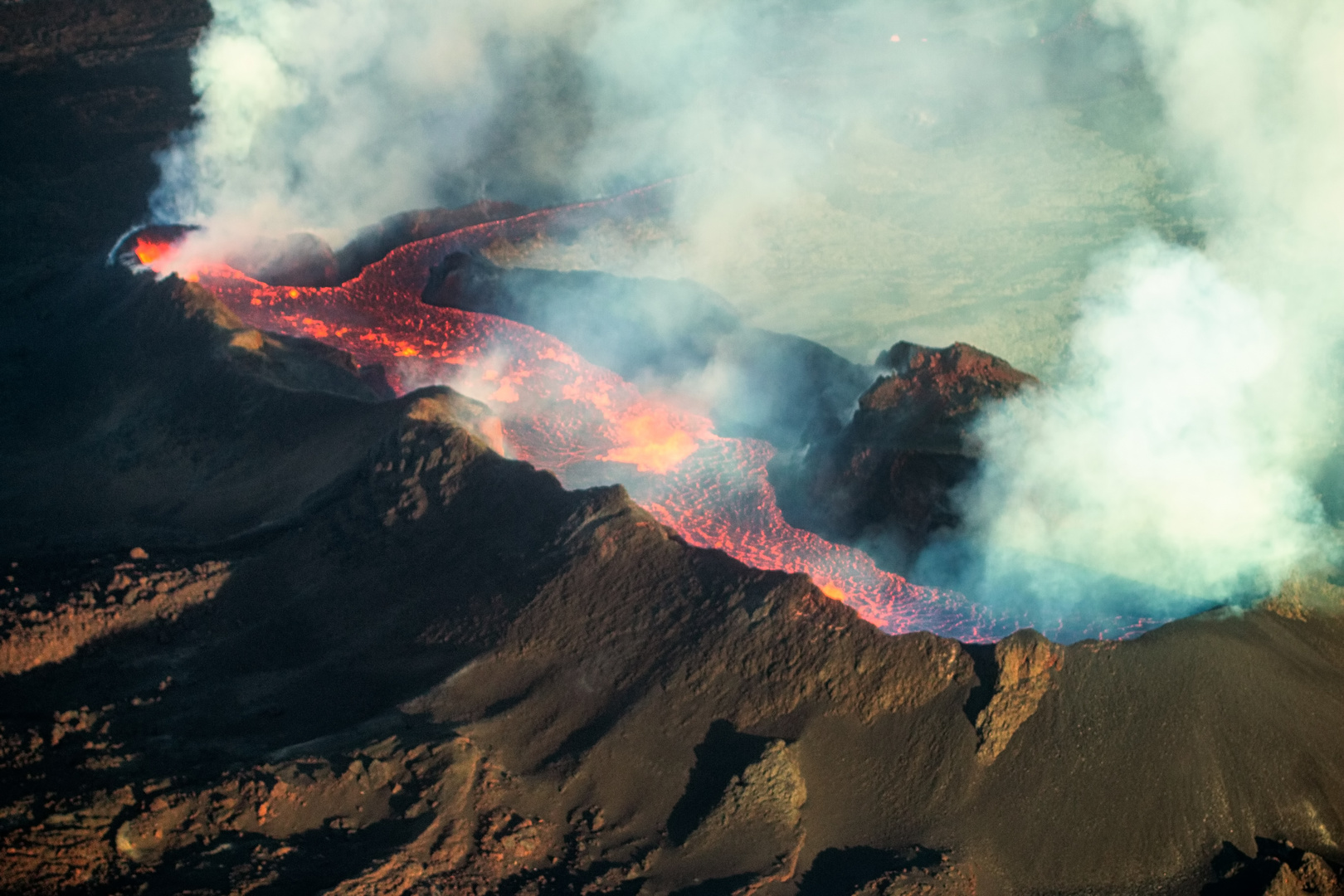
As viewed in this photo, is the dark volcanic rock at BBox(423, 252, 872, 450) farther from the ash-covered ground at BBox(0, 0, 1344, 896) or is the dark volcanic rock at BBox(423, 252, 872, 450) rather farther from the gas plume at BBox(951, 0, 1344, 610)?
the ash-covered ground at BBox(0, 0, 1344, 896)

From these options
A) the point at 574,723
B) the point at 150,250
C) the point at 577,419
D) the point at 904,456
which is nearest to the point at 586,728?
the point at 574,723

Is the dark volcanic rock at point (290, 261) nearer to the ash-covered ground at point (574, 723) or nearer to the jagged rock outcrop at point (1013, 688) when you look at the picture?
the ash-covered ground at point (574, 723)

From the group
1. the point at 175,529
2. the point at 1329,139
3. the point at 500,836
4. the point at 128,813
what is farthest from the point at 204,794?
the point at 1329,139

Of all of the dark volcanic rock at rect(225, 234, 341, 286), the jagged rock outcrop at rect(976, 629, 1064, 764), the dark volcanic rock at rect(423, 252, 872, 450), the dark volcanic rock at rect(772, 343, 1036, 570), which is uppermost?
the dark volcanic rock at rect(225, 234, 341, 286)

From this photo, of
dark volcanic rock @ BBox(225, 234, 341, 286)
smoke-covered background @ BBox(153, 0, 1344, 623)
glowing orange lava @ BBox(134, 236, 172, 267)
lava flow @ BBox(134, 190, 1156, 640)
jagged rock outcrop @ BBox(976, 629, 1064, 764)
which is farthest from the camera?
dark volcanic rock @ BBox(225, 234, 341, 286)

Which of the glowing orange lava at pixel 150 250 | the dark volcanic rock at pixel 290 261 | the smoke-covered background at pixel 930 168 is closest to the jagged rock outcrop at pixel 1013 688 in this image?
the smoke-covered background at pixel 930 168

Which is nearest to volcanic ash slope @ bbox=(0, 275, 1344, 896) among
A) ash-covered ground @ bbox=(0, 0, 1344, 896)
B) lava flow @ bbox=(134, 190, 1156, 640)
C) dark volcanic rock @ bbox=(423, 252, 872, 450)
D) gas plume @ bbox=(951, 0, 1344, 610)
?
ash-covered ground @ bbox=(0, 0, 1344, 896)

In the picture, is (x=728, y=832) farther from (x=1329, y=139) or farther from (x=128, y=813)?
(x=1329, y=139)
